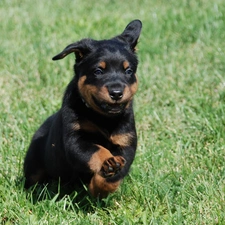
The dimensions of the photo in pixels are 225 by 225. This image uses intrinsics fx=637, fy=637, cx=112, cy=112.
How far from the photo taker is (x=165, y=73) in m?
7.72

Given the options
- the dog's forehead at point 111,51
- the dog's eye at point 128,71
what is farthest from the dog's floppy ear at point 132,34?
the dog's eye at point 128,71

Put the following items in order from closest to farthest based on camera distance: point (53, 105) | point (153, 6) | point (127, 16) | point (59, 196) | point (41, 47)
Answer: point (59, 196) < point (53, 105) < point (41, 47) < point (127, 16) < point (153, 6)

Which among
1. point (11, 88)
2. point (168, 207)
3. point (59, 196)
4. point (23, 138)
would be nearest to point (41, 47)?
point (11, 88)

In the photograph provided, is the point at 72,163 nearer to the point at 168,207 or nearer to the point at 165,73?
the point at 168,207

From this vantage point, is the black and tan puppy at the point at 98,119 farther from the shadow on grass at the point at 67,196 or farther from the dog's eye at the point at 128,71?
the shadow on grass at the point at 67,196

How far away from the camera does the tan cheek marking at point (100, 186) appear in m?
4.37

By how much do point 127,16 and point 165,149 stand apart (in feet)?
15.2

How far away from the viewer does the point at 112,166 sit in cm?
423

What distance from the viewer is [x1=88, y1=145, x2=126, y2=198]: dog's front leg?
13.9 feet

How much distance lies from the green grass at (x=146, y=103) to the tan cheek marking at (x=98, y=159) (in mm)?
389

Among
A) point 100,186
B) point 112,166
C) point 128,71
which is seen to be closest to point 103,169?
point 112,166

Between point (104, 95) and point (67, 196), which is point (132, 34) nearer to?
point (104, 95)

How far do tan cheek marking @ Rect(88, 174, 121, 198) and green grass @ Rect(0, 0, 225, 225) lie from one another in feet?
0.58

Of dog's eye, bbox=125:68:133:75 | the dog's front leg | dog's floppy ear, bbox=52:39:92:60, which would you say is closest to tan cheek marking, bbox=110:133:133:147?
the dog's front leg
